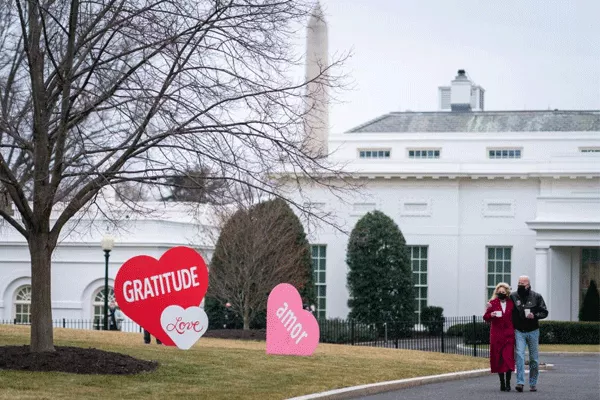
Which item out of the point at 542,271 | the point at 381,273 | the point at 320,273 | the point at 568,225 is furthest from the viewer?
the point at 320,273

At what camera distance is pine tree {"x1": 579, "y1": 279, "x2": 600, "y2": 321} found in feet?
149

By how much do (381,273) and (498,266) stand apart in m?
5.26

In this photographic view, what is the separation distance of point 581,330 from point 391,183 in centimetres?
1141

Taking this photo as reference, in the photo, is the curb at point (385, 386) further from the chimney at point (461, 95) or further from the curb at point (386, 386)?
the chimney at point (461, 95)

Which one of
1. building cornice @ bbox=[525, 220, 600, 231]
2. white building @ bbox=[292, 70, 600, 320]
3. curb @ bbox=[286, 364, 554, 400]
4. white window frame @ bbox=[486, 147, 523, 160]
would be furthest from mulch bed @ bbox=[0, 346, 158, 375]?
white window frame @ bbox=[486, 147, 523, 160]

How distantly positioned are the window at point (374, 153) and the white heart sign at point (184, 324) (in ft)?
104

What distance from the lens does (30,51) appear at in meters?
17.5

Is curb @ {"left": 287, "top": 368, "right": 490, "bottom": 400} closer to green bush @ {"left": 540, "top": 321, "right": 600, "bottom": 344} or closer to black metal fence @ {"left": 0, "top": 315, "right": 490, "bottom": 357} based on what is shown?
black metal fence @ {"left": 0, "top": 315, "right": 490, "bottom": 357}

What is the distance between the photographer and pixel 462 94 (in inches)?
2352

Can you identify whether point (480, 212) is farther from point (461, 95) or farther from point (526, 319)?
point (526, 319)

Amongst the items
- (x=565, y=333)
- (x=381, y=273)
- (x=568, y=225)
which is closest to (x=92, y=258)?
(x=381, y=273)

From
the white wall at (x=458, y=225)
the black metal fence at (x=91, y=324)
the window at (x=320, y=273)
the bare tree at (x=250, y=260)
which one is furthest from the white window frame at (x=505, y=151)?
the black metal fence at (x=91, y=324)

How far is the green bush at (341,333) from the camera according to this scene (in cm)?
3856

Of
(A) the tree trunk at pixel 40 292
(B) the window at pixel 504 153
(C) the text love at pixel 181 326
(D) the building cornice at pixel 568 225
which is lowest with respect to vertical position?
(C) the text love at pixel 181 326
